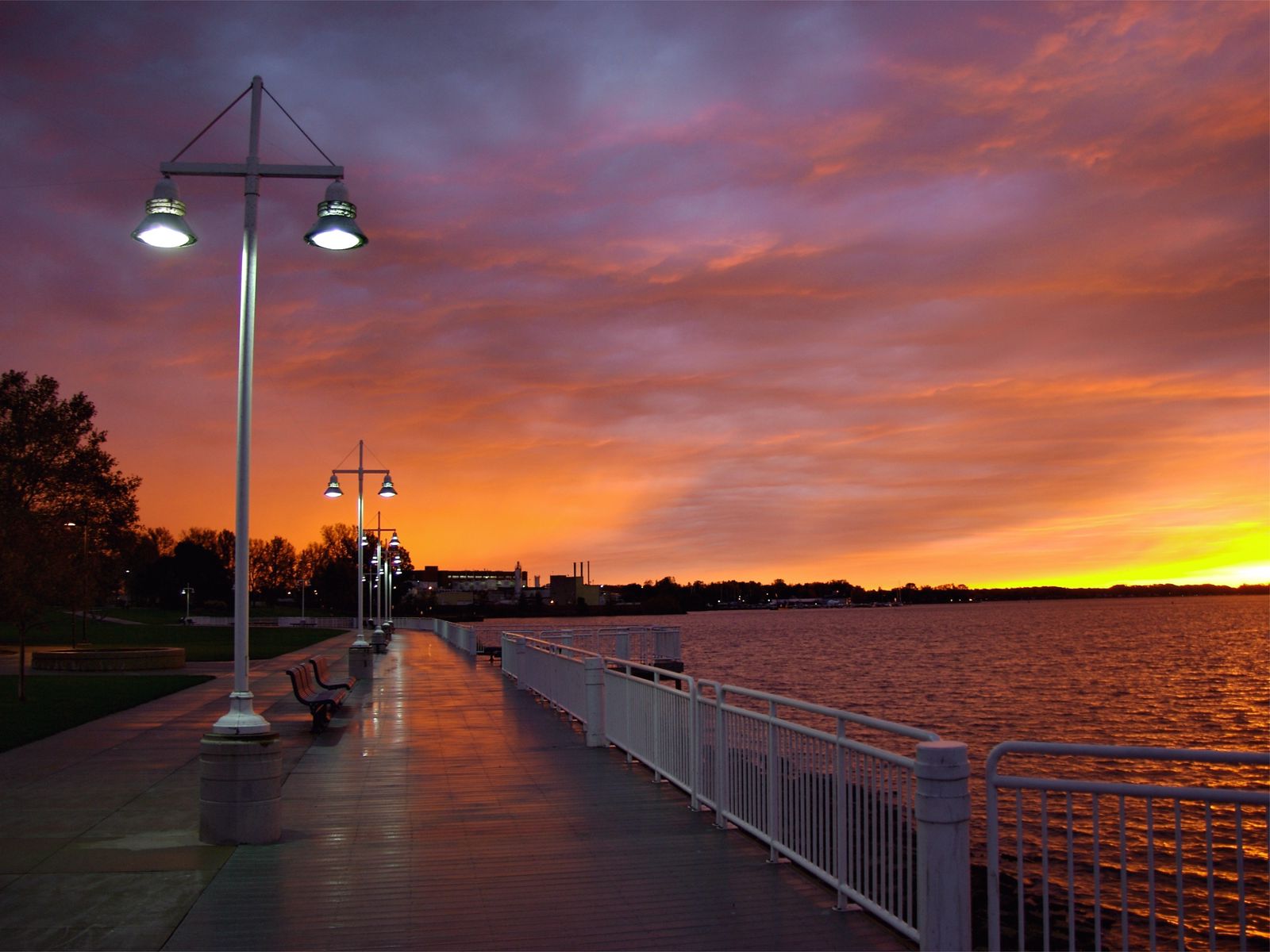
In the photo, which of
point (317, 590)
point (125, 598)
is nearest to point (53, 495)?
point (317, 590)

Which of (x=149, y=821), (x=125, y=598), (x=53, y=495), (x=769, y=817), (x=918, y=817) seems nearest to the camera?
(x=918, y=817)

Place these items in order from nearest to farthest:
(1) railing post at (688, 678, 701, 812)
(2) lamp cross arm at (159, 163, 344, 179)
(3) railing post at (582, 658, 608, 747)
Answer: (2) lamp cross arm at (159, 163, 344, 179) → (1) railing post at (688, 678, 701, 812) → (3) railing post at (582, 658, 608, 747)

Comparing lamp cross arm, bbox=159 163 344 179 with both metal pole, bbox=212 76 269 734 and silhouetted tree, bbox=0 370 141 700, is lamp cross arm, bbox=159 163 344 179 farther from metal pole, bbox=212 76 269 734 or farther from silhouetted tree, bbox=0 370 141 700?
silhouetted tree, bbox=0 370 141 700

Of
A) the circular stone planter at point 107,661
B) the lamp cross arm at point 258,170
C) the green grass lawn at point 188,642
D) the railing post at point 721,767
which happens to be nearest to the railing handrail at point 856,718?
the railing post at point 721,767

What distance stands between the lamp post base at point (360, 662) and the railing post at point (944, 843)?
2281 cm

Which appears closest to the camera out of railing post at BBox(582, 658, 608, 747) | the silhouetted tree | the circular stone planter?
railing post at BBox(582, 658, 608, 747)

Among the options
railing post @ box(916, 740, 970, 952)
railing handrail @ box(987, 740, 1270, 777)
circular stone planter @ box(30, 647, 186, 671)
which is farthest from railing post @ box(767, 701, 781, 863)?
circular stone planter @ box(30, 647, 186, 671)

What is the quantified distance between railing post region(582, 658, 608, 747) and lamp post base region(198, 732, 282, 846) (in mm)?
5785

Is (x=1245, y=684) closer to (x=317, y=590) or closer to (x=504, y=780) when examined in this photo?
(x=504, y=780)

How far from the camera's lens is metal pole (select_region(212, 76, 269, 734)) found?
340 inches

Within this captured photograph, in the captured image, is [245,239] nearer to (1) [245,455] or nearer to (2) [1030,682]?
(1) [245,455]

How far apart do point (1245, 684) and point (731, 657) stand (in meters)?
29.2

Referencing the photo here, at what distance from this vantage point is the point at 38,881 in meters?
7.31

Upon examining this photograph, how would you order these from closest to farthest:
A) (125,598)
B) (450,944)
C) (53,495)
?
(450,944), (53,495), (125,598)
